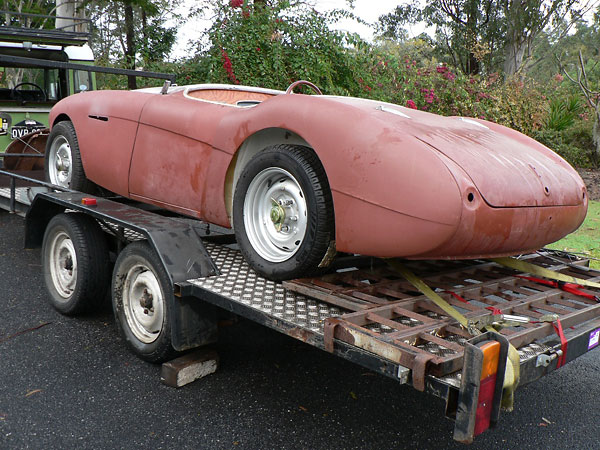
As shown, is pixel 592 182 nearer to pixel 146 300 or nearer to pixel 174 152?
pixel 174 152

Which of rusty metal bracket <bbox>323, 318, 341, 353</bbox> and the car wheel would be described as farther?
the car wheel

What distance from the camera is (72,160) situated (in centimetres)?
468

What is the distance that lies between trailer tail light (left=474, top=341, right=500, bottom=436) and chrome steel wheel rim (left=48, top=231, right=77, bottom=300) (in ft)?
10.2

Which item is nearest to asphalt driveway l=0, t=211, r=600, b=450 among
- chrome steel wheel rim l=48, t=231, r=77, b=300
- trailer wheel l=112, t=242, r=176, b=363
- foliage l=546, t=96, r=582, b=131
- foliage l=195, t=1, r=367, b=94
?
trailer wheel l=112, t=242, r=176, b=363

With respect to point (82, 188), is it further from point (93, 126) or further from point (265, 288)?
point (265, 288)

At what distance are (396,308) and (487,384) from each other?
727mm

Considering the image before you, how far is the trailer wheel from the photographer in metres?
3.21

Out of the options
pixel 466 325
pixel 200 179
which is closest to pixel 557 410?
pixel 466 325

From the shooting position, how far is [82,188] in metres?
4.71

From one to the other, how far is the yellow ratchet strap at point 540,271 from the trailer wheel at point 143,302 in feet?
6.46

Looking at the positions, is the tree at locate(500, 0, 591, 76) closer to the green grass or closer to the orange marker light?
the green grass

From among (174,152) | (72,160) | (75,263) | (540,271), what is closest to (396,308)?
(540,271)

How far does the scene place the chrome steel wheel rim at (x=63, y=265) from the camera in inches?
164

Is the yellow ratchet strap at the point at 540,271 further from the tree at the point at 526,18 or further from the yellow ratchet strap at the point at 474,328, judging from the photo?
the tree at the point at 526,18
